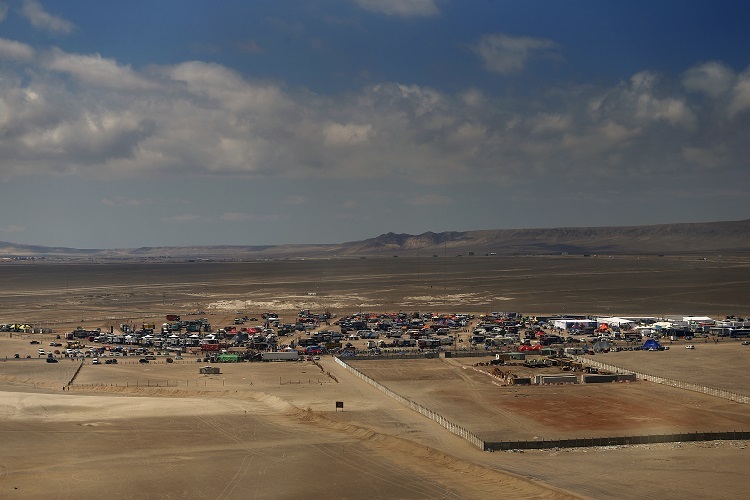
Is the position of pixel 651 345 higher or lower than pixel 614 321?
lower

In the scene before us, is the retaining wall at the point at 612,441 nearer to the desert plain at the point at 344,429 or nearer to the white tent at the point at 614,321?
the desert plain at the point at 344,429

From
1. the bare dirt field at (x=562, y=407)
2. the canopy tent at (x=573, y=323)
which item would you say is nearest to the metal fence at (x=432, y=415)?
the bare dirt field at (x=562, y=407)

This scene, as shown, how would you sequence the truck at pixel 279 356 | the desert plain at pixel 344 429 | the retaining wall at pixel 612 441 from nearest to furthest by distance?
the desert plain at pixel 344 429
the retaining wall at pixel 612 441
the truck at pixel 279 356

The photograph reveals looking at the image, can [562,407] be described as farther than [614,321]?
No

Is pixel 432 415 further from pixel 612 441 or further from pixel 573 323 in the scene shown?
pixel 573 323

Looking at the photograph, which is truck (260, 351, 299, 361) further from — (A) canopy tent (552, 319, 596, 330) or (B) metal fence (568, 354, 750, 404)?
(A) canopy tent (552, 319, 596, 330)

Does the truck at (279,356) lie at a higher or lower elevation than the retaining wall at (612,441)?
higher

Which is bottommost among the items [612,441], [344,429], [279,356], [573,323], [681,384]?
[344,429]

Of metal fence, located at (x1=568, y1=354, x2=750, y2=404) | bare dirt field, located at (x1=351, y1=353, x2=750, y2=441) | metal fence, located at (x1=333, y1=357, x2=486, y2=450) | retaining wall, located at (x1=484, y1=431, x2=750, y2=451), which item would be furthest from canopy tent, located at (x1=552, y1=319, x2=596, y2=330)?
retaining wall, located at (x1=484, y1=431, x2=750, y2=451)

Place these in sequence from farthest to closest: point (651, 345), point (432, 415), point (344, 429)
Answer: point (651, 345) < point (432, 415) < point (344, 429)

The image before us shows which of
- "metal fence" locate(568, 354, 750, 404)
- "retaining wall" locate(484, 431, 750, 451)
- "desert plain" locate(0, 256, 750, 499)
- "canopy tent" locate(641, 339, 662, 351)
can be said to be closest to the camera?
"desert plain" locate(0, 256, 750, 499)

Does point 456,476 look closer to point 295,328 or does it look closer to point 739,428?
point 739,428

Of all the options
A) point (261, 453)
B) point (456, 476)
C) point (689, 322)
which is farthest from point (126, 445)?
point (689, 322)

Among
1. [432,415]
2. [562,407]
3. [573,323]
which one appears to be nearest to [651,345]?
[573,323]
